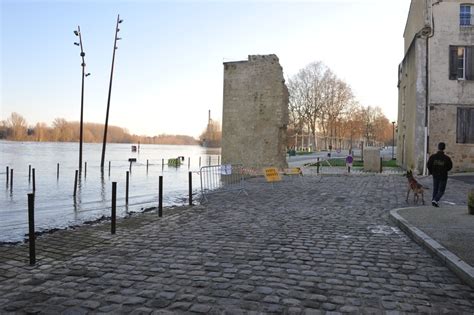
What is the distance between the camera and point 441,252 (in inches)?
228

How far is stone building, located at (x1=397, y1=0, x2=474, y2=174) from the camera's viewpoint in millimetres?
22609

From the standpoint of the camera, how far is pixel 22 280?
5.00 m

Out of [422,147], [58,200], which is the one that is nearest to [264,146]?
[422,147]

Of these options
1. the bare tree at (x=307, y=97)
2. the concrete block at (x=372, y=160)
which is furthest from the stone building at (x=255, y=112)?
the bare tree at (x=307, y=97)

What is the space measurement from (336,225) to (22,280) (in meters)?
5.90

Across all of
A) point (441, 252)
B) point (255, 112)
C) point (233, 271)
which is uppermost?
point (255, 112)

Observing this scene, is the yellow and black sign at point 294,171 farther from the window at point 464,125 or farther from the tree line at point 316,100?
the tree line at point 316,100

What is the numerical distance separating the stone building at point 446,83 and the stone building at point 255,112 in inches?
306

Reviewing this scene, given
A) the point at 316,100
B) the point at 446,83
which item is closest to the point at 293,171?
the point at 446,83

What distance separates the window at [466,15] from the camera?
22.9m

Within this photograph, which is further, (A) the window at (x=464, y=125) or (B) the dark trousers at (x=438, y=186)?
(A) the window at (x=464, y=125)

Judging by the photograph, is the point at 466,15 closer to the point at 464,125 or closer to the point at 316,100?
the point at 464,125

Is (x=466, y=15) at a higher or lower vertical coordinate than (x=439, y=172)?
higher

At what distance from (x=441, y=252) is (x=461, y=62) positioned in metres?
20.7
